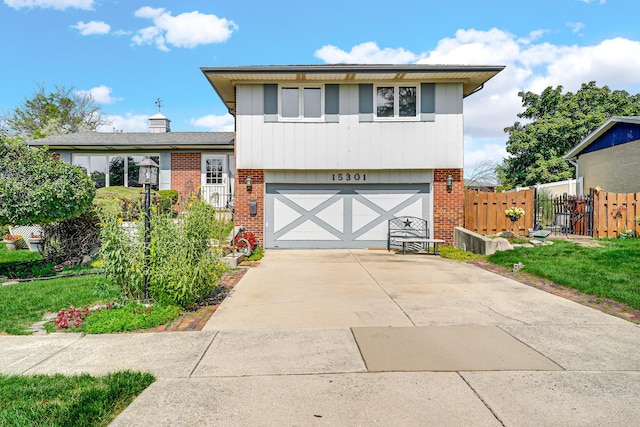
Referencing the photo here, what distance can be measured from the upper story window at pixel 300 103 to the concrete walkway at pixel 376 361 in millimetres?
7901

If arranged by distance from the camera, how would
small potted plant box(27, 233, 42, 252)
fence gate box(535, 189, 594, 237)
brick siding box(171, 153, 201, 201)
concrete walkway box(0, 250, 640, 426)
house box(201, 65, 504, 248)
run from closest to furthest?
concrete walkway box(0, 250, 640, 426)
small potted plant box(27, 233, 42, 252)
house box(201, 65, 504, 248)
fence gate box(535, 189, 594, 237)
brick siding box(171, 153, 201, 201)

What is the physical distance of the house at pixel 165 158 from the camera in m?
18.8

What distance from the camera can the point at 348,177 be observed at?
14219mm

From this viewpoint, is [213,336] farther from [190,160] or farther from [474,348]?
[190,160]

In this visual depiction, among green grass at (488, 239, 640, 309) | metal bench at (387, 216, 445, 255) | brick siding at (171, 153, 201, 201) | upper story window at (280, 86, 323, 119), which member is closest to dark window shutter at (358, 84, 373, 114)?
upper story window at (280, 86, 323, 119)

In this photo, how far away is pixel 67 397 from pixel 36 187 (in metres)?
7.66

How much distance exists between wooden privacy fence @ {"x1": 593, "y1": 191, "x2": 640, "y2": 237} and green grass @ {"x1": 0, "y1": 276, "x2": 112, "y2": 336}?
14.6 metres

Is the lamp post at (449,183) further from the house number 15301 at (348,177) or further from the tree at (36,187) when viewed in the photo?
the tree at (36,187)

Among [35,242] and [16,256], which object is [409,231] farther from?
[16,256]

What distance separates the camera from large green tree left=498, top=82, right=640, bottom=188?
3173 cm

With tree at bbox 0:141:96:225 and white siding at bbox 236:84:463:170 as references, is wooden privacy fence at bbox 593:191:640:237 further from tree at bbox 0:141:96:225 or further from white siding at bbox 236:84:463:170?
tree at bbox 0:141:96:225

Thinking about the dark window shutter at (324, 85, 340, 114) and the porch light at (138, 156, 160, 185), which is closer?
the porch light at (138, 156, 160, 185)

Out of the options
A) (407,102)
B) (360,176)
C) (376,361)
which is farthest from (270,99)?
(376,361)

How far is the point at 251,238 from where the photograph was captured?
12.3 meters
